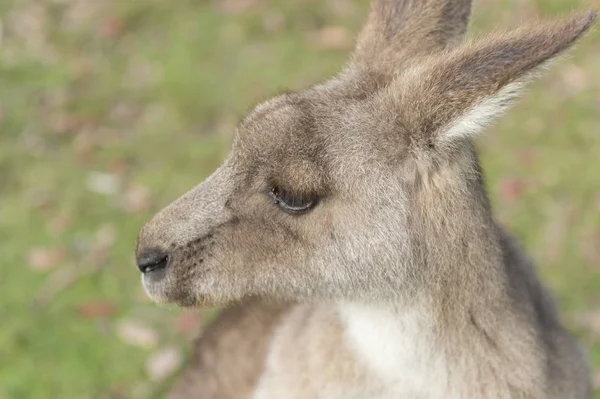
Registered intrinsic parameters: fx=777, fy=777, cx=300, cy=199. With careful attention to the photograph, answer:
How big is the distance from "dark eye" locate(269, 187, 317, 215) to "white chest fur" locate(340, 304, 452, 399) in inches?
15.5

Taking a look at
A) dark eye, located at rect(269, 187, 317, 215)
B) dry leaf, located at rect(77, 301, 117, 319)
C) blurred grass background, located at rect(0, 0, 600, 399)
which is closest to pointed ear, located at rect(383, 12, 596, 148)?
dark eye, located at rect(269, 187, 317, 215)

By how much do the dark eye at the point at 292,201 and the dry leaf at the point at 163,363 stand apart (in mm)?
2285

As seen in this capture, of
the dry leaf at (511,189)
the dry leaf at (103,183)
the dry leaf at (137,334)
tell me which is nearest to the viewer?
the dry leaf at (137,334)

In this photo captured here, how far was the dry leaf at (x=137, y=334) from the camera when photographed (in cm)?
456

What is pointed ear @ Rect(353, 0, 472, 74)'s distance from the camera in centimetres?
269

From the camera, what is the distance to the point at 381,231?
7.75ft

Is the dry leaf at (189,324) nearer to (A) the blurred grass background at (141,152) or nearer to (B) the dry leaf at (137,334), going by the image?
(A) the blurred grass background at (141,152)

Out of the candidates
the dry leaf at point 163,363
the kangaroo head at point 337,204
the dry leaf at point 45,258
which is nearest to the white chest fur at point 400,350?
the kangaroo head at point 337,204

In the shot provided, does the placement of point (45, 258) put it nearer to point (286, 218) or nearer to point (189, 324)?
point (189, 324)

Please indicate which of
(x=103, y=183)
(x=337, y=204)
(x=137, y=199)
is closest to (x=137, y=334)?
(x=137, y=199)

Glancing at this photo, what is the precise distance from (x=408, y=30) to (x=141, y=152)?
3517 millimetres

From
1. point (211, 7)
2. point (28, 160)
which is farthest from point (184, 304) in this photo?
point (211, 7)

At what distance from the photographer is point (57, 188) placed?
5.58m

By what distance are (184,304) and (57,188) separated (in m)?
3.31
